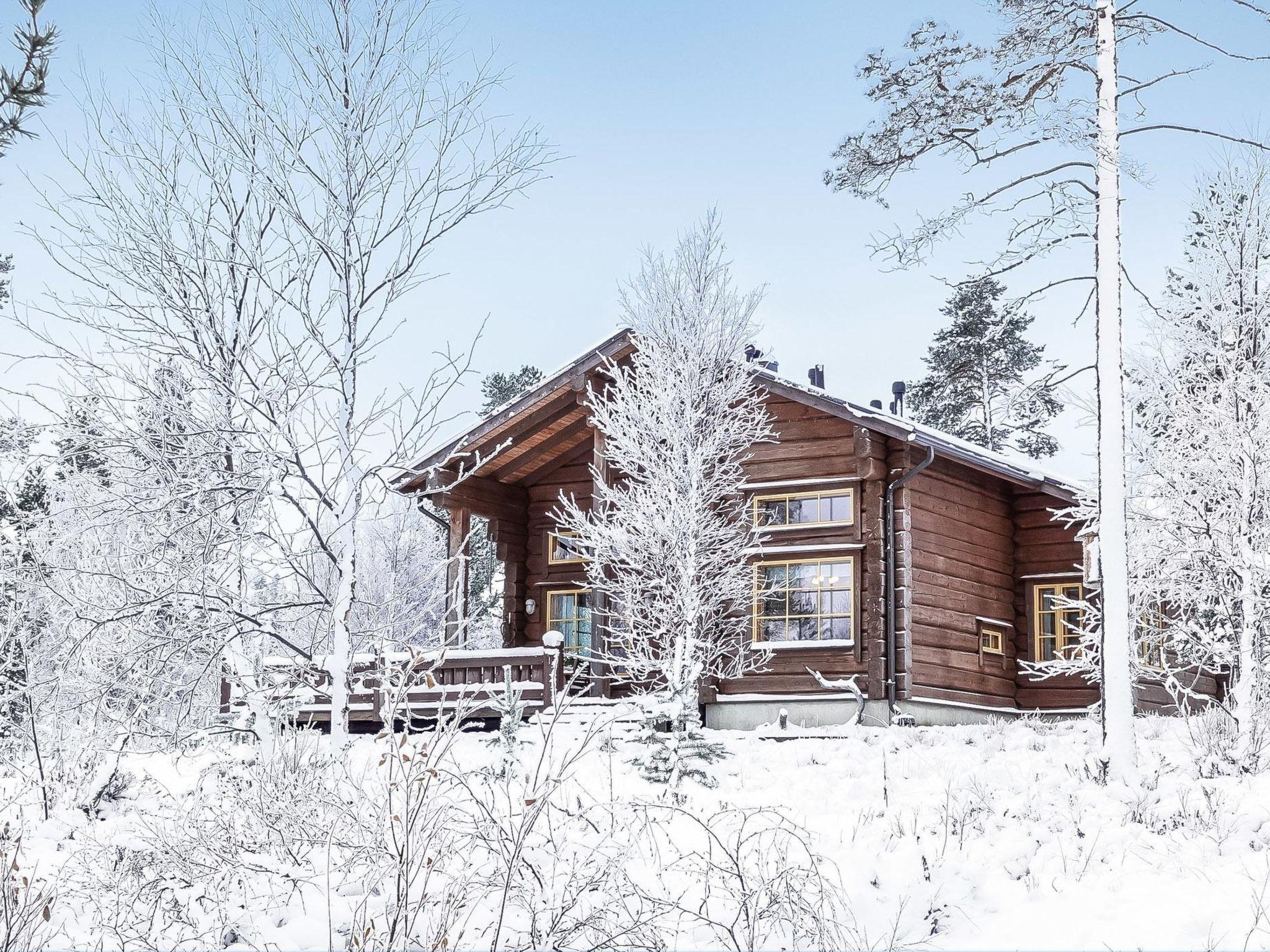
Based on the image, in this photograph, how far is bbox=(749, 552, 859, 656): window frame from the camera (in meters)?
17.5

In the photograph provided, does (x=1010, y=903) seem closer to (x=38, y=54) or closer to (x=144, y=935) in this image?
(x=144, y=935)

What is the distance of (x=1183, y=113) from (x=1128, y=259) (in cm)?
187

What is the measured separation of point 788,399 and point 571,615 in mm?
5804

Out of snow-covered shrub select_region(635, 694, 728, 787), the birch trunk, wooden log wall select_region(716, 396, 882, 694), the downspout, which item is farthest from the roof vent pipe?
snow-covered shrub select_region(635, 694, 728, 787)

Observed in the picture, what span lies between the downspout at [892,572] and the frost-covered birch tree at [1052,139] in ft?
15.6

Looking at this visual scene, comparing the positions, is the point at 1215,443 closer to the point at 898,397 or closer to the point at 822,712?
the point at 822,712

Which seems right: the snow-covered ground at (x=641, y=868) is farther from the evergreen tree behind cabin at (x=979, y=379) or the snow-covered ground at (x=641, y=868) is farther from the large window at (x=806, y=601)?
the evergreen tree behind cabin at (x=979, y=379)

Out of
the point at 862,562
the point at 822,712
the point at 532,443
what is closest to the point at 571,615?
the point at 532,443

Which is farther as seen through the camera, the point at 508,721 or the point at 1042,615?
the point at 1042,615

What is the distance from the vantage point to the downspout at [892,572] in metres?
17.0

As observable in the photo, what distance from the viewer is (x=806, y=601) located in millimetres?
18047

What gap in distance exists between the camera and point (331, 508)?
8.21 m

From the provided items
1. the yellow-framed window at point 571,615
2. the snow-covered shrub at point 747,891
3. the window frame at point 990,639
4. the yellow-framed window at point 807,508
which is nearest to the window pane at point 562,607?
the yellow-framed window at point 571,615

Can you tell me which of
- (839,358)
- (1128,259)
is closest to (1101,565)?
(1128,259)
